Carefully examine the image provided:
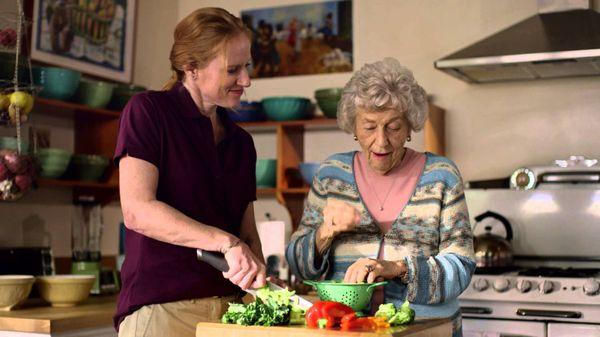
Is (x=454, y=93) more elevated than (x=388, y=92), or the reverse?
(x=454, y=93)

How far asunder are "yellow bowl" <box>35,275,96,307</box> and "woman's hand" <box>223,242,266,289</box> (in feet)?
4.76

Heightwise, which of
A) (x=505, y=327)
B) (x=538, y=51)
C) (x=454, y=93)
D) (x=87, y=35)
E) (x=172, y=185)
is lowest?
(x=505, y=327)

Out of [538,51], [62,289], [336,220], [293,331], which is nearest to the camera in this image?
[293,331]

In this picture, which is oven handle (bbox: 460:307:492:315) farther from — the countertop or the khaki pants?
the khaki pants

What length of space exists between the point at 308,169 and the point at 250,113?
0.50 meters

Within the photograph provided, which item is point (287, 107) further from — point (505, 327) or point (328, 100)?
point (505, 327)

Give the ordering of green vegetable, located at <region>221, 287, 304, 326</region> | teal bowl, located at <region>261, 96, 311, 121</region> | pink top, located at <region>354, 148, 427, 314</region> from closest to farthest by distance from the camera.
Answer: green vegetable, located at <region>221, 287, 304, 326</region>, pink top, located at <region>354, 148, 427, 314</region>, teal bowl, located at <region>261, 96, 311, 121</region>

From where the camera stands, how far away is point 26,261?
327 cm

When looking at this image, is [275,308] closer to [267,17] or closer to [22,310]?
[22,310]

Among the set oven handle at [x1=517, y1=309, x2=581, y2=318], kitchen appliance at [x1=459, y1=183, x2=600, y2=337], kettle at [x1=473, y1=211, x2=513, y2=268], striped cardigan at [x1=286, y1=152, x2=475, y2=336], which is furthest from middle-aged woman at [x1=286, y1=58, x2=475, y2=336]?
kettle at [x1=473, y1=211, x2=513, y2=268]

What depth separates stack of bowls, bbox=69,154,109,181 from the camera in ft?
12.2

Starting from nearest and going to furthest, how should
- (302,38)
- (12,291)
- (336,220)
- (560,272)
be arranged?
(336,220)
(12,291)
(560,272)
(302,38)

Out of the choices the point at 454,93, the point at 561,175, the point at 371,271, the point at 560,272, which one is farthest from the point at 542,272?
the point at 371,271

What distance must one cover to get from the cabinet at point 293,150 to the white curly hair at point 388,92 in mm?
1920
